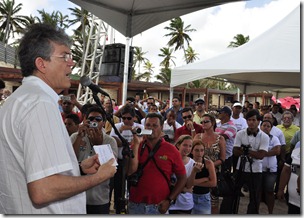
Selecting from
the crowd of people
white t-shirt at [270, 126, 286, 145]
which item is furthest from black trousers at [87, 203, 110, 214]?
white t-shirt at [270, 126, 286, 145]

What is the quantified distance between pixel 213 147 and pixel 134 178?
172 cm

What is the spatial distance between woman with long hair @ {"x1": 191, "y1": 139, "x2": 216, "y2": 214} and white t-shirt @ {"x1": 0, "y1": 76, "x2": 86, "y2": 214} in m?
2.36

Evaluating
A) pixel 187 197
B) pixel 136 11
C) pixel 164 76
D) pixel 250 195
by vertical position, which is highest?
pixel 164 76

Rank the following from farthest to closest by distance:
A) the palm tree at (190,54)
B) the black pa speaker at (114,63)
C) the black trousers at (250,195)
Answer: the palm tree at (190,54)
the black pa speaker at (114,63)
the black trousers at (250,195)

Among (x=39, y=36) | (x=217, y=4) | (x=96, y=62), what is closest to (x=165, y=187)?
(x=39, y=36)

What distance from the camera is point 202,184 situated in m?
3.46

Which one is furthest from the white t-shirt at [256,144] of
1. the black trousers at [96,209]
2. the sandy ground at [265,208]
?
the black trousers at [96,209]

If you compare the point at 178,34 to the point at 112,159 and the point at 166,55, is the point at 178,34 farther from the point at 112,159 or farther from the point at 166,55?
the point at 112,159

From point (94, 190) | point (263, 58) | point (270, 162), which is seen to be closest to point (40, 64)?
point (94, 190)

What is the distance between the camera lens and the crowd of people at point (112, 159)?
1159 mm

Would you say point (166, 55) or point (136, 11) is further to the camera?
point (166, 55)

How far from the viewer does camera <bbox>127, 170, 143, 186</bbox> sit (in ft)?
9.14

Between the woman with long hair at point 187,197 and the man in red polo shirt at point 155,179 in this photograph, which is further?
the woman with long hair at point 187,197

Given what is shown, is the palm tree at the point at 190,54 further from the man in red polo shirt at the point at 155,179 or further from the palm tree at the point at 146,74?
the man in red polo shirt at the point at 155,179
